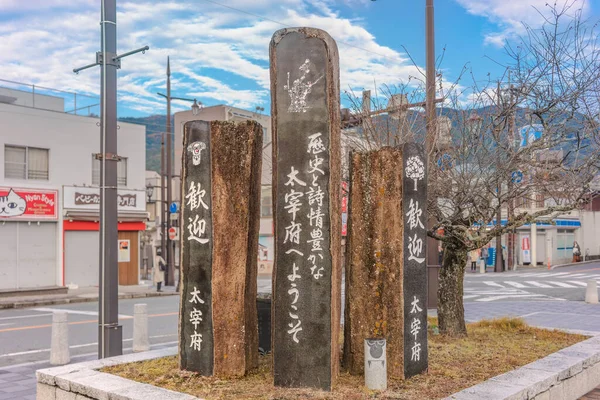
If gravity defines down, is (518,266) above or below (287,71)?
below

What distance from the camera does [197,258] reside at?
6.86m

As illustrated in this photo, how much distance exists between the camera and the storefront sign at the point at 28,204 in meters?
23.2

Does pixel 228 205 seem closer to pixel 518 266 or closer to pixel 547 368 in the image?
pixel 547 368

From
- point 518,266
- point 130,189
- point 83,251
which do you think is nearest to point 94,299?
point 83,251

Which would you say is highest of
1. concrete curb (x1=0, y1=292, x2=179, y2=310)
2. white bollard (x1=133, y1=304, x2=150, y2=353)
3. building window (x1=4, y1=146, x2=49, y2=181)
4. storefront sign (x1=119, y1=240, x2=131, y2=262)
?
building window (x1=4, y1=146, x2=49, y2=181)

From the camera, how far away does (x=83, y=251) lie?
26.3m

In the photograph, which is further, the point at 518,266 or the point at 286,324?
the point at 518,266

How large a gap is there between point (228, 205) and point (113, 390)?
7.36 ft

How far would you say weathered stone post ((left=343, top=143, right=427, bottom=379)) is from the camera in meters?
6.77

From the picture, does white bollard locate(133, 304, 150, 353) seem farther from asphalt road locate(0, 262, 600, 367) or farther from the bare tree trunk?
the bare tree trunk

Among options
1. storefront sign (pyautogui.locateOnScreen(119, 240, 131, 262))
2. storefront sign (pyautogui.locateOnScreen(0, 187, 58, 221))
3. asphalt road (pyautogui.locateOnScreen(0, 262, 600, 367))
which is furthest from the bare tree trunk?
storefront sign (pyautogui.locateOnScreen(119, 240, 131, 262))

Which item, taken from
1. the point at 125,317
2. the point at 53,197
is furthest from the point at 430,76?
the point at 53,197

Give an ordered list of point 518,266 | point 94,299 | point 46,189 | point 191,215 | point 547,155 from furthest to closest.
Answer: point 518,266, point 46,189, point 94,299, point 547,155, point 191,215

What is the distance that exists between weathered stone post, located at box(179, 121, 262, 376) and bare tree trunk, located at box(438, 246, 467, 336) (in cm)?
353
